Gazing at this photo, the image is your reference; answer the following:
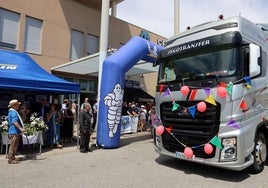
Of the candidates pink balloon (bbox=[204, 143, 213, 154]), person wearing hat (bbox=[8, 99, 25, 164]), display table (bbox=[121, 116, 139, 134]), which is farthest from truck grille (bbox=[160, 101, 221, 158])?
display table (bbox=[121, 116, 139, 134])

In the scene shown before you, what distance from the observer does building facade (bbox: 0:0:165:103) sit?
1681 centimetres

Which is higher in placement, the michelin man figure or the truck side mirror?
the truck side mirror

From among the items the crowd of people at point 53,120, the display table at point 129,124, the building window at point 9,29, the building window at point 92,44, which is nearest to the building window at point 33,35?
the building window at point 9,29

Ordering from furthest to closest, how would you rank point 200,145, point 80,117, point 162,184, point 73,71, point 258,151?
point 73,71, point 80,117, point 258,151, point 200,145, point 162,184

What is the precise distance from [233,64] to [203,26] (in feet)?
5.11

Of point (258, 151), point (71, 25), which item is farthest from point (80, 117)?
point (71, 25)

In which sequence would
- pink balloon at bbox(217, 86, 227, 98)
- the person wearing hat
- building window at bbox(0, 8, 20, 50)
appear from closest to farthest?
pink balloon at bbox(217, 86, 227, 98) → the person wearing hat → building window at bbox(0, 8, 20, 50)

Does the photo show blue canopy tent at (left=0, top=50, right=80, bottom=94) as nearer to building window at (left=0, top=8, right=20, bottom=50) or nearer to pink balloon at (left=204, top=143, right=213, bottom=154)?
pink balloon at (left=204, top=143, right=213, bottom=154)

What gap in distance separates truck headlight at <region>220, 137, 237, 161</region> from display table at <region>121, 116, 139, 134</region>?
871 centimetres

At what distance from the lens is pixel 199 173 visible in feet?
22.6

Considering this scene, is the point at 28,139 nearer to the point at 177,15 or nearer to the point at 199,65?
the point at 199,65

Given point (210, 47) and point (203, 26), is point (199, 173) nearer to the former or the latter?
point (210, 47)

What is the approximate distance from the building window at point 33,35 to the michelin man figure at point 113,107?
972 cm

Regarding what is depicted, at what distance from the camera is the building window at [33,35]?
17.5 meters
